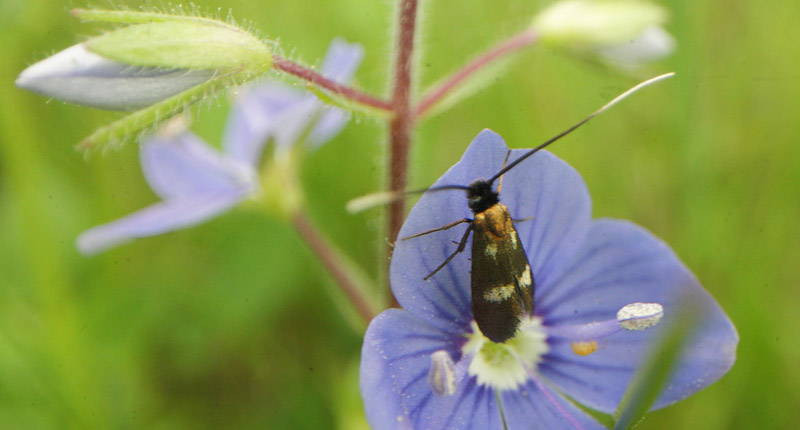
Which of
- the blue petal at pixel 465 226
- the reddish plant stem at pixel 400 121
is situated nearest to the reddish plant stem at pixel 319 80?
A: the reddish plant stem at pixel 400 121

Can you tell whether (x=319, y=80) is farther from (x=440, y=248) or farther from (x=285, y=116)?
(x=285, y=116)

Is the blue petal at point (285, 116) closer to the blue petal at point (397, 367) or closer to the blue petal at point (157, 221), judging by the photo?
the blue petal at point (157, 221)

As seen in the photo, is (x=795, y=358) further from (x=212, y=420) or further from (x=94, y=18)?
(x=94, y=18)

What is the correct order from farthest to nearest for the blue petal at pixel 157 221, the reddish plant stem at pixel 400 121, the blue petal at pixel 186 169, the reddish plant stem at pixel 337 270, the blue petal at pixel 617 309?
the blue petal at pixel 186 169, the blue petal at pixel 157 221, the reddish plant stem at pixel 337 270, the reddish plant stem at pixel 400 121, the blue petal at pixel 617 309

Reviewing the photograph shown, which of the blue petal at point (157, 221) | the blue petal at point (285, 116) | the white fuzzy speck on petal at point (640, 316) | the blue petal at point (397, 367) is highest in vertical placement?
the blue petal at point (285, 116)

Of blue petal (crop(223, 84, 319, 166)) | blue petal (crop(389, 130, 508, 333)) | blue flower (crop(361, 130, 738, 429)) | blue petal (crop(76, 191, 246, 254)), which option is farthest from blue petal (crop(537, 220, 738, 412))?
blue petal (crop(223, 84, 319, 166))

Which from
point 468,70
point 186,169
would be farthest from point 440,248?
point 186,169
